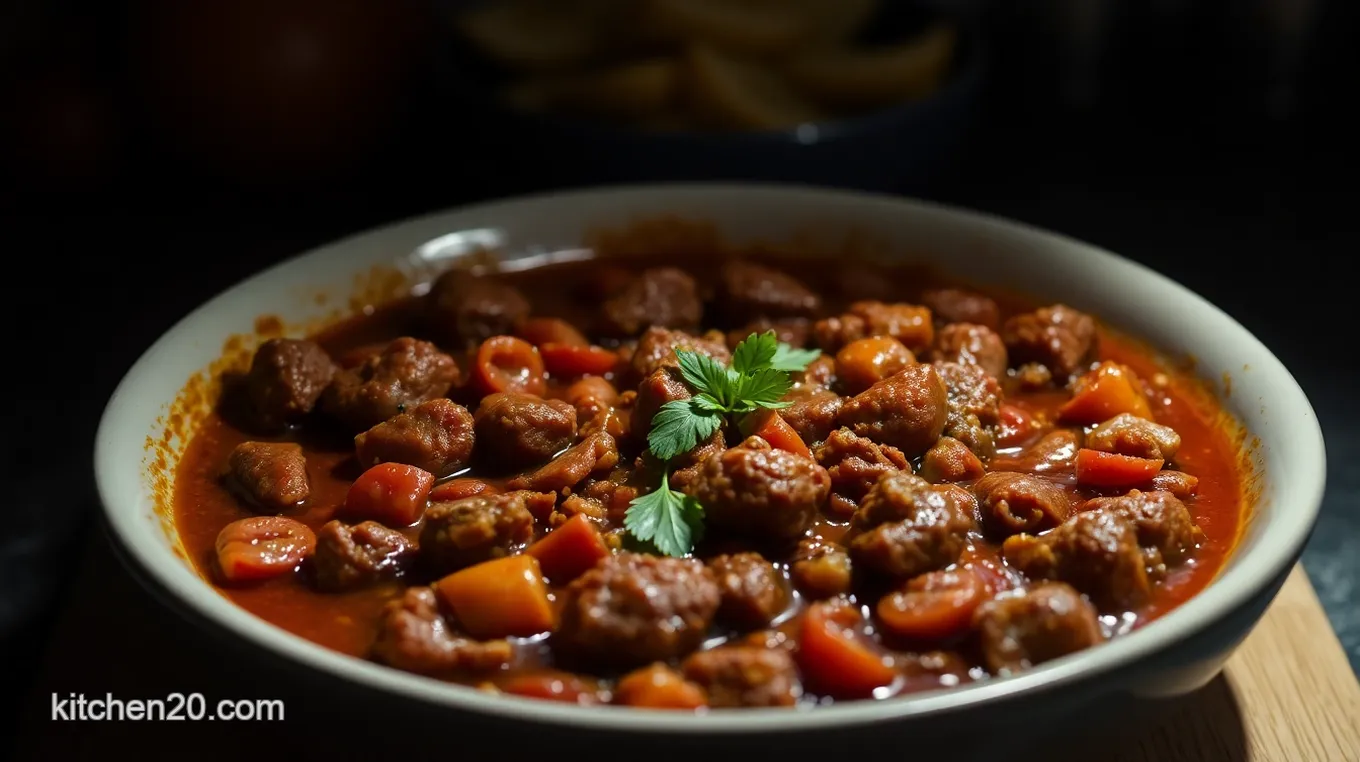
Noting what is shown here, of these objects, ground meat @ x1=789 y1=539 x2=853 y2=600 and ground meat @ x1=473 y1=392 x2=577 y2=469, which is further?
ground meat @ x1=473 y1=392 x2=577 y2=469

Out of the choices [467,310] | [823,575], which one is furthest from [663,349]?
[823,575]

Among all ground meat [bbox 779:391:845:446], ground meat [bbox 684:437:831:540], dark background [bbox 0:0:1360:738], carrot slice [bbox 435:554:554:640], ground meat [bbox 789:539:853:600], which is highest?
ground meat [bbox 684:437:831:540]

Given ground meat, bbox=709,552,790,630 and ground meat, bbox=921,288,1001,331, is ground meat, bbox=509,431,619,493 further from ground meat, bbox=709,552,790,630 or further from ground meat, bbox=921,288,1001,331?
ground meat, bbox=921,288,1001,331

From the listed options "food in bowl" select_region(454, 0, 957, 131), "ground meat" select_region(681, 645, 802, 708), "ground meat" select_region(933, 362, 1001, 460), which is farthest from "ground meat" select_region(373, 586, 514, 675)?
"food in bowl" select_region(454, 0, 957, 131)

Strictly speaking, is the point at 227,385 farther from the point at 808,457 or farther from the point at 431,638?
the point at 808,457

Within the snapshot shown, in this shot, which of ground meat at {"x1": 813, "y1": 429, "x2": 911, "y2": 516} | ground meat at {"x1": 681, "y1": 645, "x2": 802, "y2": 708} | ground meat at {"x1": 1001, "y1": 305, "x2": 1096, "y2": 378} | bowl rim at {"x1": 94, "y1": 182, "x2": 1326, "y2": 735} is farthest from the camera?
ground meat at {"x1": 1001, "y1": 305, "x2": 1096, "y2": 378}

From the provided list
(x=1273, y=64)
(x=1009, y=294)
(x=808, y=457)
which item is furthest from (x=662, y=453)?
(x=1273, y=64)
